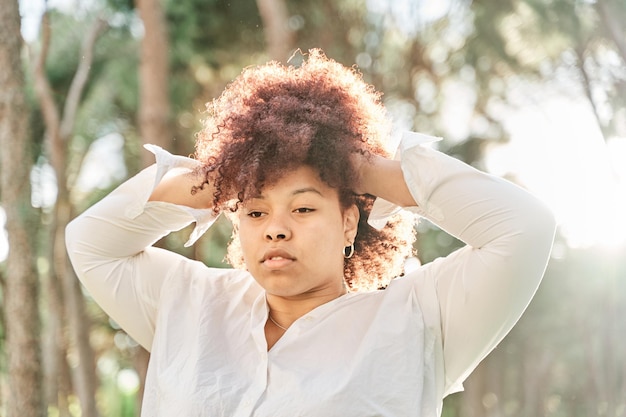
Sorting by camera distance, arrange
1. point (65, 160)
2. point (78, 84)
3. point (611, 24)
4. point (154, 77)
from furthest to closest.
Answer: point (611, 24) < point (65, 160) < point (78, 84) < point (154, 77)

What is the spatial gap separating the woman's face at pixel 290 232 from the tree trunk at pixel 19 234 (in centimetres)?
279

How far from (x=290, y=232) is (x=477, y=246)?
0.47m

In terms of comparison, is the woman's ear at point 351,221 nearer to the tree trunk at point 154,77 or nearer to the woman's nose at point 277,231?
the woman's nose at point 277,231

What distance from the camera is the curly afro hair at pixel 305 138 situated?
2.62 metres

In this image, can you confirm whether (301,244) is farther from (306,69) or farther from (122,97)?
(122,97)

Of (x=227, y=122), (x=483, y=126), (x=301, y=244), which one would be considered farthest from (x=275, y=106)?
(x=483, y=126)

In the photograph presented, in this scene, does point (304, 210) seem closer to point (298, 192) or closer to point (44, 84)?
point (298, 192)

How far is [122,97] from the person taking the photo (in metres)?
14.1

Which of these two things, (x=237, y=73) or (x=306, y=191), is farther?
(x=237, y=73)

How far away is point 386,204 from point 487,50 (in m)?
13.2

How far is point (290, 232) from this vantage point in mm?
2582

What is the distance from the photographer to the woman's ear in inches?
110

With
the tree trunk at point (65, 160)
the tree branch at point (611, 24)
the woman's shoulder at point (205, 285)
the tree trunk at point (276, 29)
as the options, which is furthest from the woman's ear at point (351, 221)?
the tree branch at point (611, 24)

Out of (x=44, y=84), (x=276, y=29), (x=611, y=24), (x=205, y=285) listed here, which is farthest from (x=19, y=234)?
(x=611, y=24)
